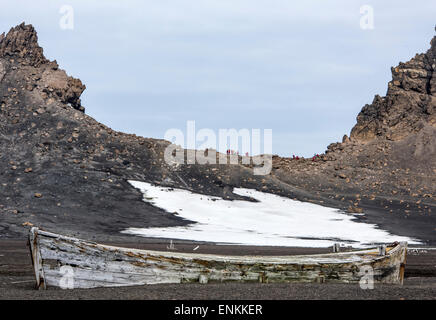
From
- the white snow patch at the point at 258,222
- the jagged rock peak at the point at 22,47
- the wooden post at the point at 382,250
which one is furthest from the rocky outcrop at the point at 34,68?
the wooden post at the point at 382,250

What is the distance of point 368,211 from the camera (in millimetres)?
52000

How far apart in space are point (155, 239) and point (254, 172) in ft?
93.0

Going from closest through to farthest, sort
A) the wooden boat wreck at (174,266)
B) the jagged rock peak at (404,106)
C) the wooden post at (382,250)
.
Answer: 1. the wooden boat wreck at (174,266)
2. the wooden post at (382,250)
3. the jagged rock peak at (404,106)

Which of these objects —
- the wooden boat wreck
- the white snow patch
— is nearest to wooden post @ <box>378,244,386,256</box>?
the wooden boat wreck

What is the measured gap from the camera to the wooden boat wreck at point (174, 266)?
12.3m

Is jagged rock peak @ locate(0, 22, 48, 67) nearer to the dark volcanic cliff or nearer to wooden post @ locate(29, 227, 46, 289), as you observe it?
the dark volcanic cliff

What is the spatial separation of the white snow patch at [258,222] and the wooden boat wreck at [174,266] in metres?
19.3

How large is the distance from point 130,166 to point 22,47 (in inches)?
936

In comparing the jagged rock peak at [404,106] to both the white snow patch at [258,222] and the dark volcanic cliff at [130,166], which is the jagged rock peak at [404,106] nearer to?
the dark volcanic cliff at [130,166]

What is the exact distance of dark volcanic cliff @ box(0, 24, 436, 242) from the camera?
1710 inches

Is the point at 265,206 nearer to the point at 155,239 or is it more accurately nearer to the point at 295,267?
the point at 155,239

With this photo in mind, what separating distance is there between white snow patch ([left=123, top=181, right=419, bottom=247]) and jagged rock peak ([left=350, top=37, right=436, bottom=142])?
29438 mm

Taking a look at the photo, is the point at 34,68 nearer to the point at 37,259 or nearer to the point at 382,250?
the point at 37,259
